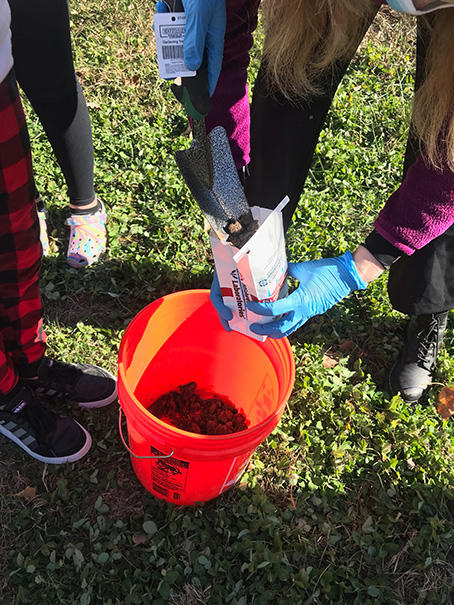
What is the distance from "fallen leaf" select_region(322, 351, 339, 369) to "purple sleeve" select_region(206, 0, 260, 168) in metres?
0.89

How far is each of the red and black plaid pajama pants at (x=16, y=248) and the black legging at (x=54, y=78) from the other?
0.49 m

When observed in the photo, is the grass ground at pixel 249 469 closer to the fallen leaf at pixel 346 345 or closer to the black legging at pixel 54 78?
the fallen leaf at pixel 346 345

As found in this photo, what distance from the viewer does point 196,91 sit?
1337mm

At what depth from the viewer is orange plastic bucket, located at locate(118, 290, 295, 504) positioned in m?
1.47

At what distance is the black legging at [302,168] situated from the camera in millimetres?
1758

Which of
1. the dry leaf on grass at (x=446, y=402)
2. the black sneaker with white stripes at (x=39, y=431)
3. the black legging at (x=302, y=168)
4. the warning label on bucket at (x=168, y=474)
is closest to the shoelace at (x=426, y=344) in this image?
the dry leaf on grass at (x=446, y=402)

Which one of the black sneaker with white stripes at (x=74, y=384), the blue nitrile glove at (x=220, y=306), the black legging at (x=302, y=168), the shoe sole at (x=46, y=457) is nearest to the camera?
the blue nitrile glove at (x=220, y=306)

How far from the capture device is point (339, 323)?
2383 millimetres

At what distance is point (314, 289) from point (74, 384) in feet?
3.13

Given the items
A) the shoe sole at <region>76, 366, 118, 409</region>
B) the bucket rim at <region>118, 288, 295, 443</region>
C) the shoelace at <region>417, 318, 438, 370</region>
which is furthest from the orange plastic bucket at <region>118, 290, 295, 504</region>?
the shoelace at <region>417, 318, 438, 370</region>

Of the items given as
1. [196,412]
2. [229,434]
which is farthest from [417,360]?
[229,434]

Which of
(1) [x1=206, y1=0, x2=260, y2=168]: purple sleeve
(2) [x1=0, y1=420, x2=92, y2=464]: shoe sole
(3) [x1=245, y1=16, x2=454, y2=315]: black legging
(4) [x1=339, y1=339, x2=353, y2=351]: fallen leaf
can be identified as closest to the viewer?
(1) [x1=206, y1=0, x2=260, y2=168]: purple sleeve

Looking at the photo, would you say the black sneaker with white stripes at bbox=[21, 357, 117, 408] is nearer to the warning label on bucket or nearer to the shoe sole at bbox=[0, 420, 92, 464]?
the shoe sole at bbox=[0, 420, 92, 464]

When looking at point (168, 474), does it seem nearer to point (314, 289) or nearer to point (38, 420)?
point (38, 420)
